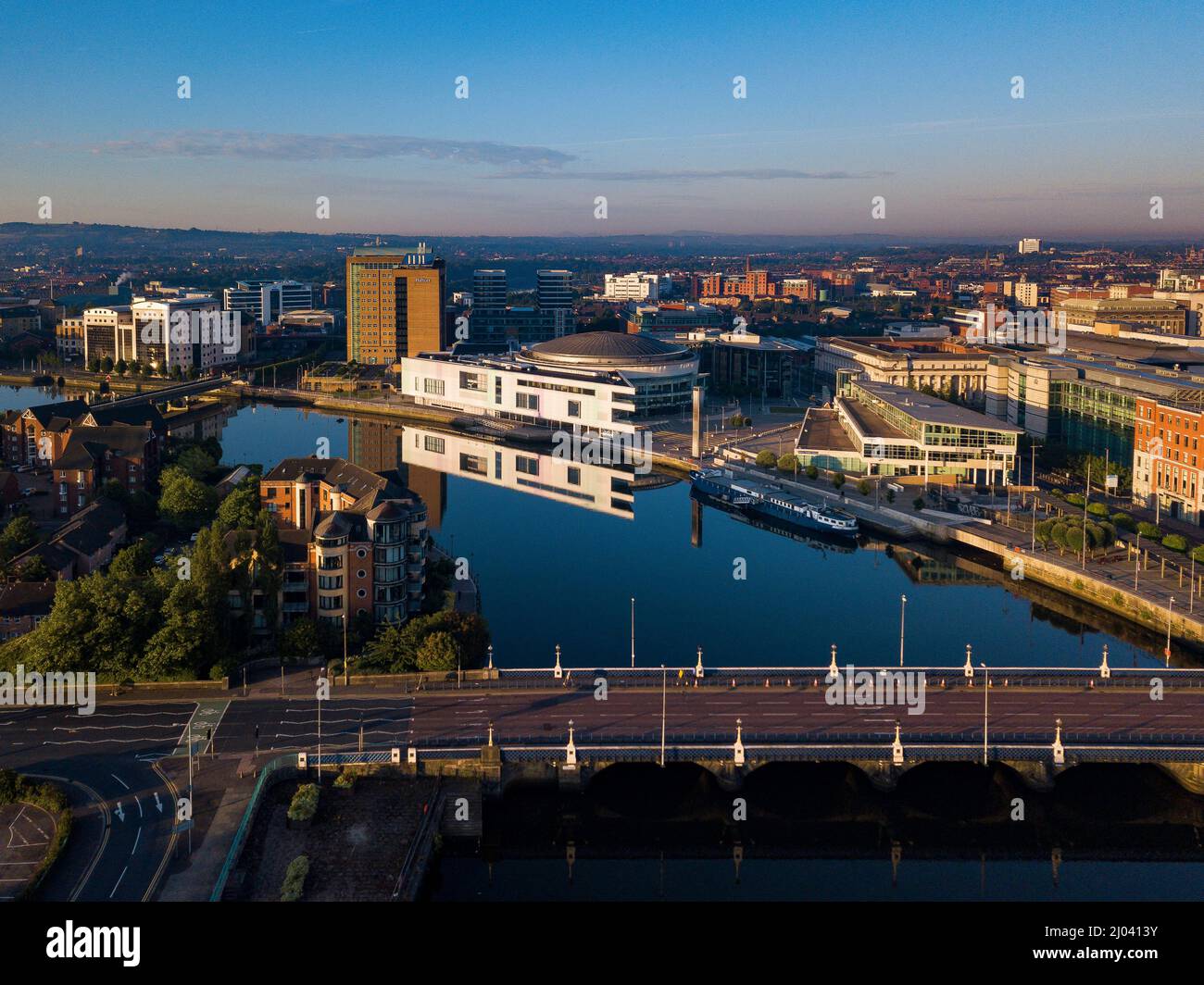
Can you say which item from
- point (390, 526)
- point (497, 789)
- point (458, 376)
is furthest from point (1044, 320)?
point (497, 789)

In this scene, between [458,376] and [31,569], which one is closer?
[31,569]

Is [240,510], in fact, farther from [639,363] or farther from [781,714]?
[639,363]

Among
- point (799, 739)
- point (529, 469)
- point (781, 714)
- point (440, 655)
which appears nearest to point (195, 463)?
point (529, 469)

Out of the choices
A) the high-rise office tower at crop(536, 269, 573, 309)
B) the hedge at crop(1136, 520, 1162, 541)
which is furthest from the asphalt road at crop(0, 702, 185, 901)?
the high-rise office tower at crop(536, 269, 573, 309)

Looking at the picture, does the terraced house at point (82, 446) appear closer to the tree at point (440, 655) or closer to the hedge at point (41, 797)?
the tree at point (440, 655)

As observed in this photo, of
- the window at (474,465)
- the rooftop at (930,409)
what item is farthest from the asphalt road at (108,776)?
the window at (474,465)
